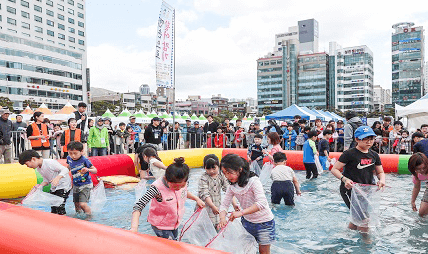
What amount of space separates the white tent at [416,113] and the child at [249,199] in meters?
15.4

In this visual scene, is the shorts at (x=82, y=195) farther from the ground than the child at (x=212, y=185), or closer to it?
closer to it

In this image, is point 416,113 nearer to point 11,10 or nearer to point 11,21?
point 11,21

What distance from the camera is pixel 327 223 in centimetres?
551

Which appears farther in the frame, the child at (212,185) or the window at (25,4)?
the window at (25,4)

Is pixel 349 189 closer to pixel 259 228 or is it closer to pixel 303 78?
pixel 259 228

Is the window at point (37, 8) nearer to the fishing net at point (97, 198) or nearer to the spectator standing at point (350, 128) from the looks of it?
the fishing net at point (97, 198)

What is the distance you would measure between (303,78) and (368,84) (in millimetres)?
18647

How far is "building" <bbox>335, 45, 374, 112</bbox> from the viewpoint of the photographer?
94.2 metres

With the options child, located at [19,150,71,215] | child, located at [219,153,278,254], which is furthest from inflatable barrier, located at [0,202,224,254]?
child, located at [19,150,71,215]

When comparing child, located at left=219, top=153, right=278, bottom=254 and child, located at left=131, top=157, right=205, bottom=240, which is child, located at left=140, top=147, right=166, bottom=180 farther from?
child, located at left=219, top=153, right=278, bottom=254

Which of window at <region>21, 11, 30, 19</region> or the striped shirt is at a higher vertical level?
window at <region>21, 11, 30, 19</region>

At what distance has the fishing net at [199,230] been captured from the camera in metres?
3.43

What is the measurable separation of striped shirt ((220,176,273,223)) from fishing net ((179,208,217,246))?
9.3 inches

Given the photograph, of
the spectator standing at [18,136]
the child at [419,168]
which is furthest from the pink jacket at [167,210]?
the spectator standing at [18,136]
